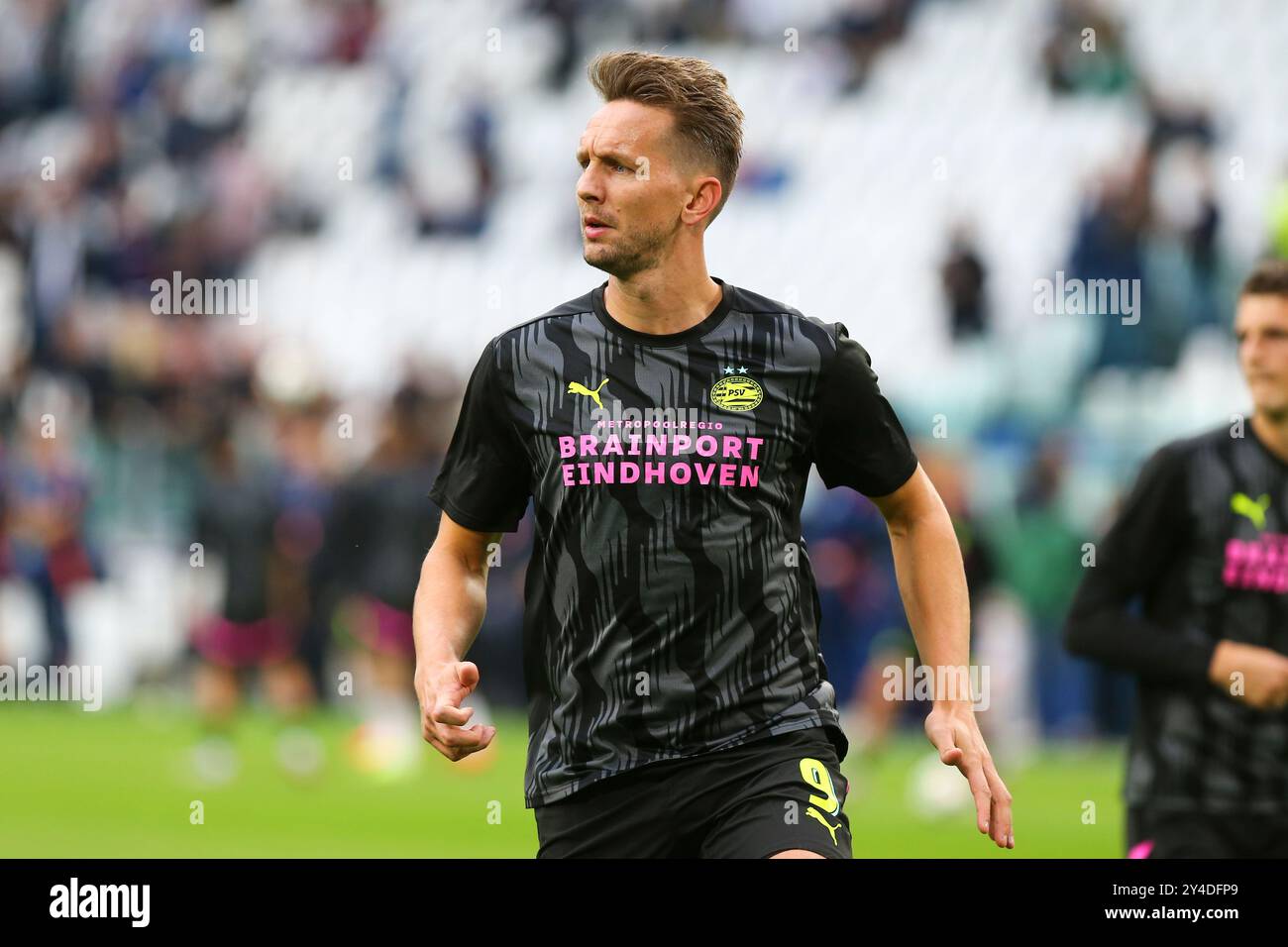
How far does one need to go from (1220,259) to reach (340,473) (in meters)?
6.68

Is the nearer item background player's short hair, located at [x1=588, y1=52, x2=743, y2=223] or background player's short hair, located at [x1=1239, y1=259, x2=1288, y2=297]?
background player's short hair, located at [x1=588, y1=52, x2=743, y2=223]

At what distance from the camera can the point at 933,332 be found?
1463 centimetres

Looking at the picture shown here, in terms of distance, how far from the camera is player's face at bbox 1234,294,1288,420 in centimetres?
547

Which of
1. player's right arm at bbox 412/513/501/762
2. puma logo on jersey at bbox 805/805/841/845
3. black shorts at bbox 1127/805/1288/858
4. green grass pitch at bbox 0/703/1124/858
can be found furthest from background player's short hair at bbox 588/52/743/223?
green grass pitch at bbox 0/703/1124/858

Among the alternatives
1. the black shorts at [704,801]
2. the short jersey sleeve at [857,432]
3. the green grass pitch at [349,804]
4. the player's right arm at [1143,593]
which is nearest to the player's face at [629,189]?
the short jersey sleeve at [857,432]

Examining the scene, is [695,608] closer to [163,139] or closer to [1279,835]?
[1279,835]

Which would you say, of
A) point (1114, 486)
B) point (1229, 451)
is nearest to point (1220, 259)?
point (1114, 486)

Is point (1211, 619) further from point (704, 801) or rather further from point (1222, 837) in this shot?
point (704, 801)

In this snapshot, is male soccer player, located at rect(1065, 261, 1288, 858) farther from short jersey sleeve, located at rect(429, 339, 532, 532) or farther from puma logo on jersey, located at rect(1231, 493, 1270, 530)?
short jersey sleeve, located at rect(429, 339, 532, 532)

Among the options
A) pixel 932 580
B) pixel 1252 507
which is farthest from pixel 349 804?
pixel 932 580

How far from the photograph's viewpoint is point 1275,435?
551 cm

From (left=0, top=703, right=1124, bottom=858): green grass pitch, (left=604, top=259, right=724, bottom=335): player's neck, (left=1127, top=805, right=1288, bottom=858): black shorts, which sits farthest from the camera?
(left=0, top=703, right=1124, bottom=858): green grass pitch

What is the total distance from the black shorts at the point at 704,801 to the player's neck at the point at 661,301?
974 mm

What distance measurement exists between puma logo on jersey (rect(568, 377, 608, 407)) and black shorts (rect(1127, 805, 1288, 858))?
6.89ft
